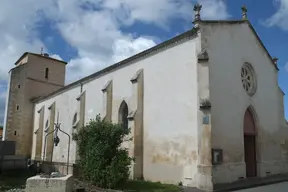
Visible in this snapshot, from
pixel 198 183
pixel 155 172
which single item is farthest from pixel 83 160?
pixel 198 183

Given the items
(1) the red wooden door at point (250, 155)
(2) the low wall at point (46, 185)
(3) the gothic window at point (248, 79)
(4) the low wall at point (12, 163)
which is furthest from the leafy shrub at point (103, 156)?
(3) the gothic window at point (248, 79)

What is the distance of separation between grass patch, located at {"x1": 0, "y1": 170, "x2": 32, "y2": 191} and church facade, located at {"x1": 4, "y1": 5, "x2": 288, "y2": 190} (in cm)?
199

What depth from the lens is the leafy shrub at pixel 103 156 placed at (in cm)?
1286

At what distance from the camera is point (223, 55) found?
1708 centimetres

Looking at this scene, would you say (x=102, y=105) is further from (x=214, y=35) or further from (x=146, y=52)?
(x=214, y=35)

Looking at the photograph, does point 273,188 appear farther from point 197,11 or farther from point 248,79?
point 197,11

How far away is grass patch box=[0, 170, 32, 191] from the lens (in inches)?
509

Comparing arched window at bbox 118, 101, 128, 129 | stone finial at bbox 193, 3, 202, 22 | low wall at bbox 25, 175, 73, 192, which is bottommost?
low wall at bbox 25, 175, 73, 192

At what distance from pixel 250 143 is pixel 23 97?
91.5ft

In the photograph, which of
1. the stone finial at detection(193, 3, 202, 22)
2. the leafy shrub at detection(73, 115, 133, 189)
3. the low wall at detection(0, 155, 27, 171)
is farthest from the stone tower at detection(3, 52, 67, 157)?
the stone finial at detection(193, 3, 202, 22)

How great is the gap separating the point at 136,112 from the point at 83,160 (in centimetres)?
522

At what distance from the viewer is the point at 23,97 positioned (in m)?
35.7

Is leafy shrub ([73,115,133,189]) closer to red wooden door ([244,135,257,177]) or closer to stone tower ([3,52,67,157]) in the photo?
red wooden door ([244,135,257,177])

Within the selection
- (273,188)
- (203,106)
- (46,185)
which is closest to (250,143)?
(273,188)
